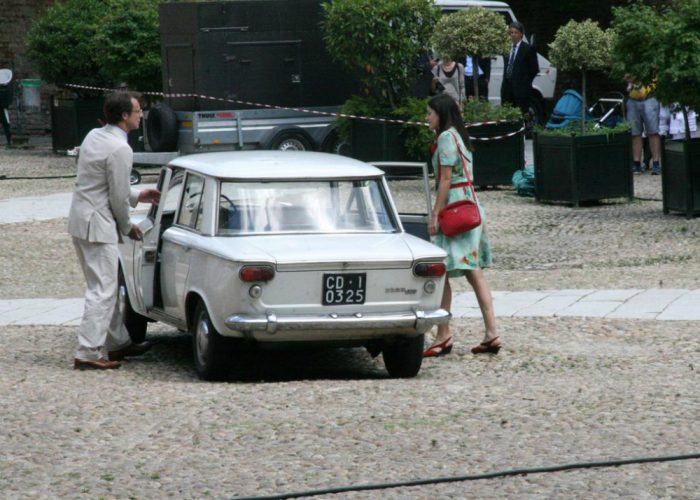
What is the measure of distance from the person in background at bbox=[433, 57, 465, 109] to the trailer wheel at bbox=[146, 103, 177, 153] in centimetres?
413

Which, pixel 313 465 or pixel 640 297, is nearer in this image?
pixel 313 465

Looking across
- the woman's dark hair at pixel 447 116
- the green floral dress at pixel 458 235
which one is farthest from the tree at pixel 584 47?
the green floral dress at pixel 458 235

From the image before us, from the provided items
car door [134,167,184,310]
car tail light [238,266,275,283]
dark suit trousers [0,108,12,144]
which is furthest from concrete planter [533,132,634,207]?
dark suit trousers [0,108,12,144]

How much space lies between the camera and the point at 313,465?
6.18 m

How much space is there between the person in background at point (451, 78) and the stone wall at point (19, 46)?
1622 cm

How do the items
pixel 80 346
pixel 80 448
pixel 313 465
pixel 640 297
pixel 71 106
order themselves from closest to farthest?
1. pixel 313 465
2. pixel 80 448
3. pixel 80 346
4. pixel 640 297
5. pixel 71 106

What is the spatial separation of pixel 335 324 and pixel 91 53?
21.0 m

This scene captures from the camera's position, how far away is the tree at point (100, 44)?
25797mm

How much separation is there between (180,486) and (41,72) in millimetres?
24254

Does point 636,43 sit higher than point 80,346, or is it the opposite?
point 636,43

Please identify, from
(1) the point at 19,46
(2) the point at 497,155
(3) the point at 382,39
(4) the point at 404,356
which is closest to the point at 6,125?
(1) the point at 19,46

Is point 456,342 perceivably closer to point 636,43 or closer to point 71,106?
point 636,43

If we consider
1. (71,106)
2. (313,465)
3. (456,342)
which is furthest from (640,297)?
(71,106)

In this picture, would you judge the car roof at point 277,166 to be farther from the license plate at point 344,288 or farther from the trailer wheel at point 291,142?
the trailer wheel at point 291,142
